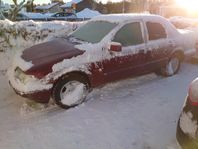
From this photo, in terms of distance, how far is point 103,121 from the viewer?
4.68 m

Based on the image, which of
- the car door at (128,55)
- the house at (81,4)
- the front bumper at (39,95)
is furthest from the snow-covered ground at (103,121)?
the house at (81,4)

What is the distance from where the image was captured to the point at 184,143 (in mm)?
3258

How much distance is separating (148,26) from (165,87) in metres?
1.48

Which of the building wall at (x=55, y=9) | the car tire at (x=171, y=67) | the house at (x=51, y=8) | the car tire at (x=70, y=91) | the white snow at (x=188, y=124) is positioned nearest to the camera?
the white snow at (x=188, y=124)

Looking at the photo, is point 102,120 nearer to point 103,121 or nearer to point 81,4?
point 103,121

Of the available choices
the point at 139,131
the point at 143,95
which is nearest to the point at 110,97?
the point at 143,95

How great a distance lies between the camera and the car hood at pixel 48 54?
488 cm

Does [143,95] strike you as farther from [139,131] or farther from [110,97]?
[139,131]

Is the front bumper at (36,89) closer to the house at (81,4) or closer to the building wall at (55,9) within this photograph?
the house at (81,4)

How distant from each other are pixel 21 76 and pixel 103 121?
1747 millimetres

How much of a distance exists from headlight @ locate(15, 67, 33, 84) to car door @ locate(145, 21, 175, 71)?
2.88m

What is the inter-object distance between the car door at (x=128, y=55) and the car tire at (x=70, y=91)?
0.59 m

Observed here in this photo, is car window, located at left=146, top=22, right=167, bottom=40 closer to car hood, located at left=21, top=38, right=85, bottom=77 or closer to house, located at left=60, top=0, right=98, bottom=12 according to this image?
car hood, located at left=21, top=38, right=85, bottom=77

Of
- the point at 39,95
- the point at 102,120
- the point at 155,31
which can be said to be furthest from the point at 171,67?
the point at 39,95
